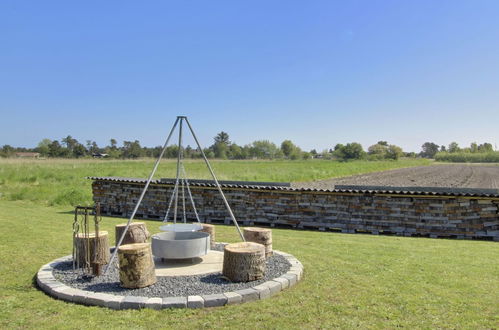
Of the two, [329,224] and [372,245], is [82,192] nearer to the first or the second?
[329,224]

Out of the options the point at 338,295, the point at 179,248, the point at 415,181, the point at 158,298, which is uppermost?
the point at 179,248

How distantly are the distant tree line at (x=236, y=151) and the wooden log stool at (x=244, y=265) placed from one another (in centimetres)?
3671

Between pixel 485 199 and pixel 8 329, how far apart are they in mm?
11278

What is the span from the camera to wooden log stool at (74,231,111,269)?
6.17 meters

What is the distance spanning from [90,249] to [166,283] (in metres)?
1.61

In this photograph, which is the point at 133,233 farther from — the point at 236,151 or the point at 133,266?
the point at 236,151

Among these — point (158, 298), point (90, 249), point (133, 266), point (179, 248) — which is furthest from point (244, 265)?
point (90, 249)

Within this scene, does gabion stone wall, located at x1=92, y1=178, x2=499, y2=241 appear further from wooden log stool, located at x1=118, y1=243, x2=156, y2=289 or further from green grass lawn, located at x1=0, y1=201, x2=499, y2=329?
wooden log stool, located at x1=118, y1=243, x2=156, y2=289

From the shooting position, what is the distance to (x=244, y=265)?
18.7 feet

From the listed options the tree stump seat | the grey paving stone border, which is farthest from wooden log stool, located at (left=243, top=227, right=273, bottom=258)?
the tree stump seat

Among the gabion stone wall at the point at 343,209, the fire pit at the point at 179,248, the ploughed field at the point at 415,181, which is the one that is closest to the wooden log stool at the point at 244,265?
the fire pit at the point at 179,248

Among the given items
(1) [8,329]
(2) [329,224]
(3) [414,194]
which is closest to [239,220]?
(2) [329,224]

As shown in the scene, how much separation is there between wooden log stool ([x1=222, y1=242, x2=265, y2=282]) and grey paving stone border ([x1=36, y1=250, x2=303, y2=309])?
275mm

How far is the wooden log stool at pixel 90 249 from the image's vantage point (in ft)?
20.2
